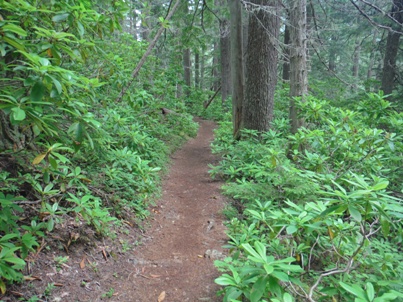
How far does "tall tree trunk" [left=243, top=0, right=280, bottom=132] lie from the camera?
712cm

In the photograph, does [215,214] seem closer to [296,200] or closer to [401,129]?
[296,200]

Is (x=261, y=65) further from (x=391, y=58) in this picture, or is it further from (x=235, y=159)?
(x=391, y=58)

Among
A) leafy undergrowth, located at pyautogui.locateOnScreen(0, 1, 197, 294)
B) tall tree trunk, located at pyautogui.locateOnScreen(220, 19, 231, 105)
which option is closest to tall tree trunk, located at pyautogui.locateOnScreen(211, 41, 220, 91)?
tall tree trunk, located at pyautogui.locateOnScreen(220, 19, 231, 105)

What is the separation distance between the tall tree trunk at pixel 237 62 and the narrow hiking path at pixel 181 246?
2260mm

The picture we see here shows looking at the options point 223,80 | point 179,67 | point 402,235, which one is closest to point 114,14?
point 402,235

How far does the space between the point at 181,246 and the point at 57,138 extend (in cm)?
233

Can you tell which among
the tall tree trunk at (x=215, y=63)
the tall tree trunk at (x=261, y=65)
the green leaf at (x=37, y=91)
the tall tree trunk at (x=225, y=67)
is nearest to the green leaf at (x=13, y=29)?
the green leaf at (x=37, y=91)

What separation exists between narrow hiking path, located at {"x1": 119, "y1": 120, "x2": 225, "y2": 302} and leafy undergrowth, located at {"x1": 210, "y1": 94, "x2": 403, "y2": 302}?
Result: 0.37m

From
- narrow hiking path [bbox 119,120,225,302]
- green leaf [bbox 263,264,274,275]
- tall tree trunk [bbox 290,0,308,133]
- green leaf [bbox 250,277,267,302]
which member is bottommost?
narrow hiking path [bbox 119,120,225,302]

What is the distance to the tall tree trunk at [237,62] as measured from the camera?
7.73 meters

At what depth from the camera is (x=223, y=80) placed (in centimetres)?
1780

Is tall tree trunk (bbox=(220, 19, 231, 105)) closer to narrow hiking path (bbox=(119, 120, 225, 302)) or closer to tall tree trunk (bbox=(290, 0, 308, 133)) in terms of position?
tall tree trunk (bbox=(290, 0, 308, 133))

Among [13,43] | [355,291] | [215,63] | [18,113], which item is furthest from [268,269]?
[215,63]

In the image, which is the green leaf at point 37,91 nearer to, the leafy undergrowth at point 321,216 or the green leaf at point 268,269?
the leafy undergrowth at point 321,216
